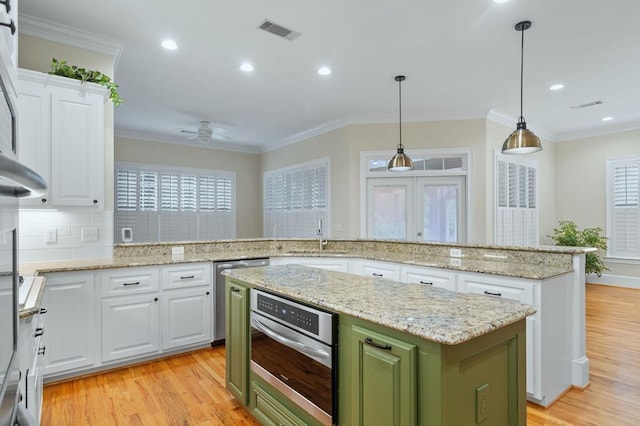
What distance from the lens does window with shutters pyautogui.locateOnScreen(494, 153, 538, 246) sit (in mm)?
5379

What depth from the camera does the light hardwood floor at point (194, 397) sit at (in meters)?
2.31

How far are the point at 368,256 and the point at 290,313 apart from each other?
206cm

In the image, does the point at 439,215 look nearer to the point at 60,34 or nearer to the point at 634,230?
the point at 634,230

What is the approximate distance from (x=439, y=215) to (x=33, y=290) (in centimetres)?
477

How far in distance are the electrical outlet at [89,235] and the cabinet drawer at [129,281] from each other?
1.76 ft

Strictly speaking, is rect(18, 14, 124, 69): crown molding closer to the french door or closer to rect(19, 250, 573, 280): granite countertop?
rect(19, 250, 573, 280): granite countertop

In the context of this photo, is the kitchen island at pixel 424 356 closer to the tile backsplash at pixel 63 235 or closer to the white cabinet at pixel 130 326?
the white cabinet at pixel 130 326

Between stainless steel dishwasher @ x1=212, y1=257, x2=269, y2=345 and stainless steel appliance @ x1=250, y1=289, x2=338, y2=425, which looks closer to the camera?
stainless steel appliance @ x1=250, y1=289, x2=338, y2=425

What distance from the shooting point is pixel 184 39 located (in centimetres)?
313

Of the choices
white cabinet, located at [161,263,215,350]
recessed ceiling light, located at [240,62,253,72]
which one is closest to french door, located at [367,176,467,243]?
recessed ceiling light, located at [240,62,253,72]

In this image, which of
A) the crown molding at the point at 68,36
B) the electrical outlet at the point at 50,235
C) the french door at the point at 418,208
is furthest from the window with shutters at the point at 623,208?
the electrical outlet at the point at 50,235

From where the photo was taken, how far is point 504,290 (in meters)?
2.54

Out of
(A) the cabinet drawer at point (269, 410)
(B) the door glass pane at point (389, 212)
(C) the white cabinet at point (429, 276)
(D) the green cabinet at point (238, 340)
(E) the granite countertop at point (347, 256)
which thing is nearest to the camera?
(A) the cabinet drawer at point (269, 410)

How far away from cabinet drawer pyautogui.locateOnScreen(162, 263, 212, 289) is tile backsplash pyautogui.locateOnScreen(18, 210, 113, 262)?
0.64m
